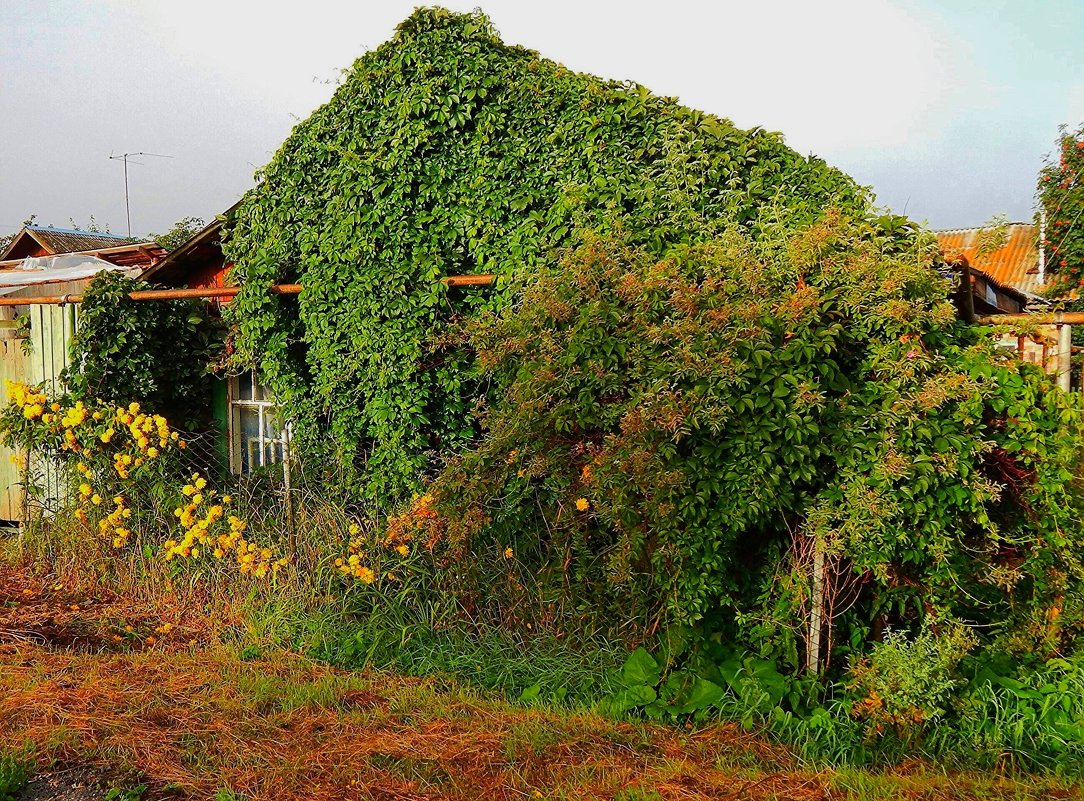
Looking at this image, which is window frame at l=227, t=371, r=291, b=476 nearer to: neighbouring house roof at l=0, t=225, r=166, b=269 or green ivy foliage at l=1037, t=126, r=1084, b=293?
neighbouring house roof at l=0, t=225, r=166, b=269

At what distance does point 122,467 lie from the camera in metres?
7.00

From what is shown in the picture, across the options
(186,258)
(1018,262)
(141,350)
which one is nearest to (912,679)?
(141,350)

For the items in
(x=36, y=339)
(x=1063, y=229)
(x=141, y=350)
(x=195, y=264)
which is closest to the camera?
(x=141, y=350)

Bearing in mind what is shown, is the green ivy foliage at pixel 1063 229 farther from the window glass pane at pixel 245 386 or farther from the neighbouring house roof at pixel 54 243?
the neighbouring house roof at pixel 54 243

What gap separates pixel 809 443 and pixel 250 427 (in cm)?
594

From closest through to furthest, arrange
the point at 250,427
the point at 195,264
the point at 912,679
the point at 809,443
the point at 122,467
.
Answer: the point at 912,679
the point at 809,443
the point at 122,467
the point at 250,427
the point at 195,264

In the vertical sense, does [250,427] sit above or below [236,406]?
below

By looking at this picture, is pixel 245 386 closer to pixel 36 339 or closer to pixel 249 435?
pixel 249 435

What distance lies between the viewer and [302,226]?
6.94 meters

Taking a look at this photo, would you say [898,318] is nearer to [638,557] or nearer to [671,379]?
[671,379]

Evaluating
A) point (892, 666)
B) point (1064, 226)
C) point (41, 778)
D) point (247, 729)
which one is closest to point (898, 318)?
point (892, 666)

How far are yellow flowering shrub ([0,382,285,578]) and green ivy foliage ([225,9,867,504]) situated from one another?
1.00 meters

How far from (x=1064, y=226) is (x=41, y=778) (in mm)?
15252

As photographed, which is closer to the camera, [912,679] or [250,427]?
[912,679]
